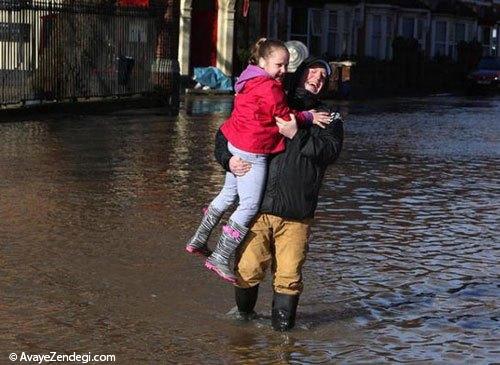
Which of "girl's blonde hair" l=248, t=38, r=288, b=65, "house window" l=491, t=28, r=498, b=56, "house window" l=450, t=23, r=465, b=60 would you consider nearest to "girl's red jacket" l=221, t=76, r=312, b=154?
"girl's blonde hair" l=248, t=38, r=288, b=65

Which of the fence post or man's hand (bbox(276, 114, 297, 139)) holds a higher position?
man's hand (bbox(276, 114, 297, 139))

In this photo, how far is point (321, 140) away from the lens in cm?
675

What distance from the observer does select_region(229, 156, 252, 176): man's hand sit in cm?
675

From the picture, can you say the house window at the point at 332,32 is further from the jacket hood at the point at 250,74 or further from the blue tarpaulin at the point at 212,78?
the jacket hood at the point at 250,74

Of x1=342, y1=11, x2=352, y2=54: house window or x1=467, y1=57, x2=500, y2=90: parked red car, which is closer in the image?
x1=467, y1=57, x2=500, y2=90: parked red car

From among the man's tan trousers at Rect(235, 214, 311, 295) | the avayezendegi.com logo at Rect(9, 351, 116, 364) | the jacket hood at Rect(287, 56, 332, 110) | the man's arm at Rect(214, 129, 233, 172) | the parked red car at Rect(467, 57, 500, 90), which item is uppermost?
the jacket hood at Rect(287, 56, 332, 110)

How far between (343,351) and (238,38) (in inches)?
1319

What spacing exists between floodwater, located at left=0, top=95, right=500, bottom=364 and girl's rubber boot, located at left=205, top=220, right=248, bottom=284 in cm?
35

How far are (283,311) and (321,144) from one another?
93cm

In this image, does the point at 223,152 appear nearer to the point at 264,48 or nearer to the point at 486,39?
the point at 264,48

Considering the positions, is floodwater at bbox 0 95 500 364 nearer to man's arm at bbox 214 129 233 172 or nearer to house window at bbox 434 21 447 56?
man's arm at bbox 214 129 233 172

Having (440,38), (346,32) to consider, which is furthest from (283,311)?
(440,38)

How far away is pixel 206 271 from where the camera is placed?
28.7ft

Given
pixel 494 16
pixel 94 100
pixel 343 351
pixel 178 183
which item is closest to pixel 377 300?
pixel 343 351
